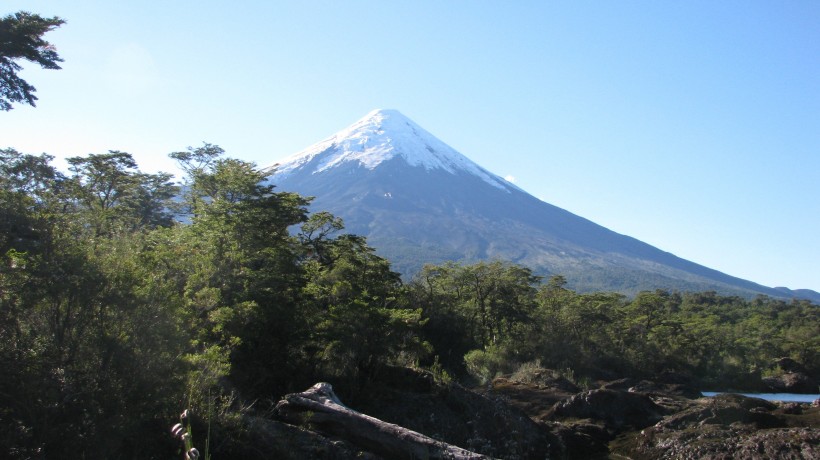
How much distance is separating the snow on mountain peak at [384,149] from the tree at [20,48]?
113900 mm

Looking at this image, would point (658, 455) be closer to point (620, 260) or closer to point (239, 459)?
point (239, 459)

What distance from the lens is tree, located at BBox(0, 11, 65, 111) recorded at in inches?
512

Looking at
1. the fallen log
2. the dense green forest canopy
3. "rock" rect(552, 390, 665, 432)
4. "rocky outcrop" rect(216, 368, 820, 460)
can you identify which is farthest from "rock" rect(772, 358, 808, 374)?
the fallen log

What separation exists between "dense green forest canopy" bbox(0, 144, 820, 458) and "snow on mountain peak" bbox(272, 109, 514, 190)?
104285 mm

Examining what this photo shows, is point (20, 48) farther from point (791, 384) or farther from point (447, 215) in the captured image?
point (447, 215)

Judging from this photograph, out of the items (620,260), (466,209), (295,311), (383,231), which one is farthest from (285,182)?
(295,311)

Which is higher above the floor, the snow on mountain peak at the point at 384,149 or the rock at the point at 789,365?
the snow on mountain peak at the point at 384,149

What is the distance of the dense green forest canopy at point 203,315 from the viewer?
4.98 meters

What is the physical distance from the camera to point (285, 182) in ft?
393

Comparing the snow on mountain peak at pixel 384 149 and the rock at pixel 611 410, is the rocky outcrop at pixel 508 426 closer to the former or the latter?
the rock at pixel 611 410

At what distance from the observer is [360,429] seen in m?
6.71

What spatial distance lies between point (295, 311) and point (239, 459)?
6.20 m

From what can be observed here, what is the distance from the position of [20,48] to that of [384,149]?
131914mm

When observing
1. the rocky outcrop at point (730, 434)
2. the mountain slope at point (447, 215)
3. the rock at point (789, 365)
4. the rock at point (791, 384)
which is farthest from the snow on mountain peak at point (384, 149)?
the rocky outcrop at point (730, 434)
